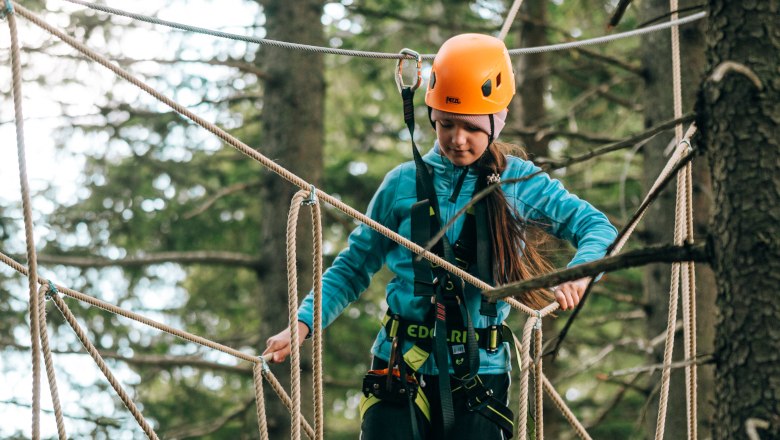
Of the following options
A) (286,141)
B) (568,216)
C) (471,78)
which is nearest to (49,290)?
(471,78)

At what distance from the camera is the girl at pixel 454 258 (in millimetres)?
2609

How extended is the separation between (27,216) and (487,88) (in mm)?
1245

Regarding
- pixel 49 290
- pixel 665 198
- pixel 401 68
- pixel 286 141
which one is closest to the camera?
pixel 49 290

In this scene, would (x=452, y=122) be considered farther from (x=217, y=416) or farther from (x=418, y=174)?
(x=217, y=416)

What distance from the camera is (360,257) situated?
2799 mm

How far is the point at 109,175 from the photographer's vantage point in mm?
6723

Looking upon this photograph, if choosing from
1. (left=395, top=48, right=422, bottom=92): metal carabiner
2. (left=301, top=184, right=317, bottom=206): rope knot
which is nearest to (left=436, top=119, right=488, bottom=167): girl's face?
(left=395, top=48, right=422, bottom=92): metal carabiner

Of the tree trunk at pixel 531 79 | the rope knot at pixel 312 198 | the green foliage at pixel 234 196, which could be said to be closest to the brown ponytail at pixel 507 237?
the rope knot at pixel 312 198

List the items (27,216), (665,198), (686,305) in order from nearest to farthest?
(27,216), (686,305), (665,198)

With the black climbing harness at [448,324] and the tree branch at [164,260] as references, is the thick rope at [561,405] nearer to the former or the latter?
the black climbing harness at [448,324]

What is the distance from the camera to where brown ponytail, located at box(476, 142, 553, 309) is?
2.67m

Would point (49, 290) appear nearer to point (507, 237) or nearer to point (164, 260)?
point (507, 237)

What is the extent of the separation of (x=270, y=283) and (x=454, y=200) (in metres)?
3.15

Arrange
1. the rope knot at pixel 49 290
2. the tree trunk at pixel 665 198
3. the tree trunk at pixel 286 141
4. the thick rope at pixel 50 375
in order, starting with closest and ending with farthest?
the thick rope at pixel 50 375, the rope knot at pixel 49 290, the tree trunk at pixel 665 198, the tree trunk at pixel 286 141
